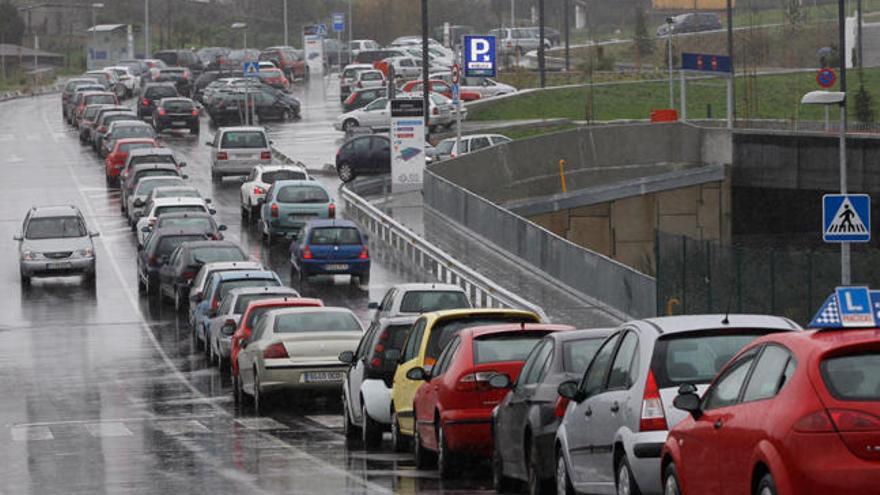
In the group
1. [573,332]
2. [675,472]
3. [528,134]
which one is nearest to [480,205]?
[528,134]

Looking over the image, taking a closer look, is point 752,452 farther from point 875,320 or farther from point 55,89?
point 55,89

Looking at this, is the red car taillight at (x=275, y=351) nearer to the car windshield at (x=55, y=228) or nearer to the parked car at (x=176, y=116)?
the car windshield at (x=55, y=228)

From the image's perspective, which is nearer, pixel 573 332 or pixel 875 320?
pixel 875 320

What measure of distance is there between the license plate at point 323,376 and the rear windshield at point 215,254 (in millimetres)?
15624

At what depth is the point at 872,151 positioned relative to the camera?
52.9 meters

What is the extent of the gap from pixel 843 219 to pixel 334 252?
2021 centimetres

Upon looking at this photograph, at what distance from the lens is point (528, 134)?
7331 centimetres

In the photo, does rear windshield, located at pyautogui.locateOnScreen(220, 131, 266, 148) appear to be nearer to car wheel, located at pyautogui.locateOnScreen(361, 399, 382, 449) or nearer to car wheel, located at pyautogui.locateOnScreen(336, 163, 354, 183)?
car wheel, located at pyautogui.locateOnScreen(336, 163, 354, 183)

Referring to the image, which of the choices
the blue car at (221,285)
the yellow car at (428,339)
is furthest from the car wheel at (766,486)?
the blue car at (221,285)

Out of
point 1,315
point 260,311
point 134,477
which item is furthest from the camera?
point 1,315

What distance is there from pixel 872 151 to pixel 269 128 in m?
38.5

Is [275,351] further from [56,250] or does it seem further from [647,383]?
[56,250]

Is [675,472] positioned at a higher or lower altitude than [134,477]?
higher

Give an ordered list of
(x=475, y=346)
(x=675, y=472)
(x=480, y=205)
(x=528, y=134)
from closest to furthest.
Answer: (x=675, y=472), (x=475, y=346), (x=480, y=205), (x=528, y=134)
